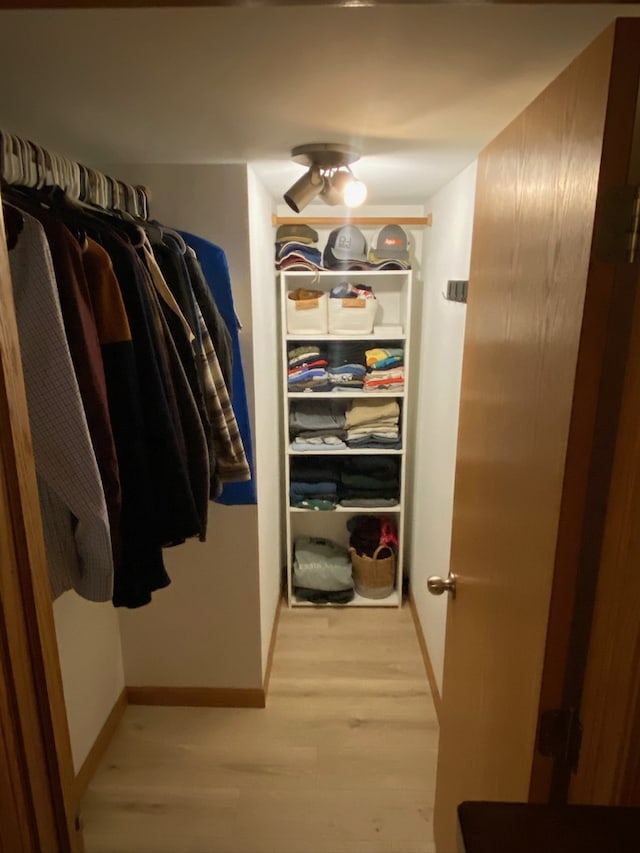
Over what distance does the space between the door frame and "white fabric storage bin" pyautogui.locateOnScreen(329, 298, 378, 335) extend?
1972 mm

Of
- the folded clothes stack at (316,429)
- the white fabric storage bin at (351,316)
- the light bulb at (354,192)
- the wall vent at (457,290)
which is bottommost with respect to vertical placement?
the folded clothes stack at (316,429)

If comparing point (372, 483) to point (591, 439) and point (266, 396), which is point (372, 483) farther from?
point (591, 439)

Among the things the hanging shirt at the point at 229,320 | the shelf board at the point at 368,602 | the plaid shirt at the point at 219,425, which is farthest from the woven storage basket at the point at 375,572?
the plaid shirt at the point at 219,425

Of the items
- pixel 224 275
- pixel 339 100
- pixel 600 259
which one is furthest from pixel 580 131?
pixel 224 275

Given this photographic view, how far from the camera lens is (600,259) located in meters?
0.70

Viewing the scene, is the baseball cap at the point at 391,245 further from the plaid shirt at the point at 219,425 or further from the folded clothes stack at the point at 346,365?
the plaid shirt at the point at 219,425

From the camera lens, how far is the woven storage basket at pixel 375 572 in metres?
2.86

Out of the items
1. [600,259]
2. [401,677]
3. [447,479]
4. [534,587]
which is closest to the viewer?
[600,259]

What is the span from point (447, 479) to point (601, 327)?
142 cm

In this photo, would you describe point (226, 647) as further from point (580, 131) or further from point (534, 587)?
point (580, 131)

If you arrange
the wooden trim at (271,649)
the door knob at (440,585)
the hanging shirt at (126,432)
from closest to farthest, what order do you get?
the hanging shirt at (126,432) < the door knob at (440,585) < the wooden trim at (271,649)

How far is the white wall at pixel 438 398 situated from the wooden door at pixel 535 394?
27.3 inches

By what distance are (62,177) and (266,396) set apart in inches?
49.6

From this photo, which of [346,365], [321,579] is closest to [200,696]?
[321,579]
